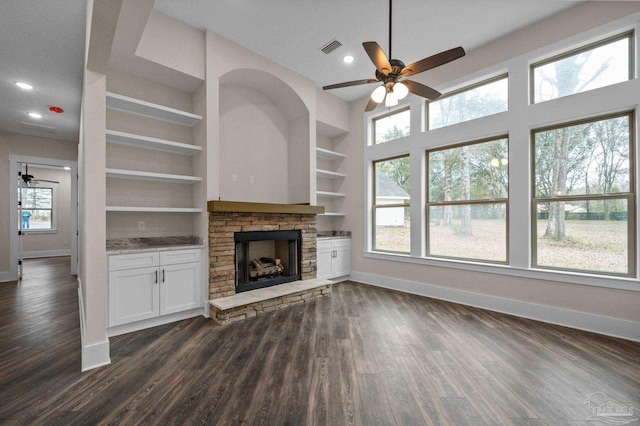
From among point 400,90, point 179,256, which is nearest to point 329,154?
point 400,90

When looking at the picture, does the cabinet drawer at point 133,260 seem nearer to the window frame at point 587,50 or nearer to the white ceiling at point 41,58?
the white ceiling at point 41,58

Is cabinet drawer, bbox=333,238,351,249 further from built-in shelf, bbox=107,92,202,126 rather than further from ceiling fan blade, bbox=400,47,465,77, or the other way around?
ceiling fan blade, bbox=400,47,465,77

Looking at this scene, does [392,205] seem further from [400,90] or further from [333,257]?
[400,90]

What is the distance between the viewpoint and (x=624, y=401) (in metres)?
1.88

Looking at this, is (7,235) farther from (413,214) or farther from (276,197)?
(413,214)

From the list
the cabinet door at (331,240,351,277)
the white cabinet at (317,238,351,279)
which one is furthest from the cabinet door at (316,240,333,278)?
the cabinet door at (331,240,351,277)

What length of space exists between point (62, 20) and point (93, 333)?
130 inches

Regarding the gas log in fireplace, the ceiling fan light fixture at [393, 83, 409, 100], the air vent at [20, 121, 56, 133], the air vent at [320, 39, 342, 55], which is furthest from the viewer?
the air vent at [20, 121, 56, 133]

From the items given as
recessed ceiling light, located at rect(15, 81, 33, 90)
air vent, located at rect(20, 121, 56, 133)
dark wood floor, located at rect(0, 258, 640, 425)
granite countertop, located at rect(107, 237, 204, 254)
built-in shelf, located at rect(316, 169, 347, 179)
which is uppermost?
recessed ceiling light, located at rect(15, 81, 33, 90)

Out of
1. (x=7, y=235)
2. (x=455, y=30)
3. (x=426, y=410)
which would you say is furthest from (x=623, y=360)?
(x=7, y=235)

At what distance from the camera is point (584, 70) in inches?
128

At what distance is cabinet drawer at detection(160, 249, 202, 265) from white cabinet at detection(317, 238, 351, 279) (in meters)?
2.23

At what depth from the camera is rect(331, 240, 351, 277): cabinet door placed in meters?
5.44

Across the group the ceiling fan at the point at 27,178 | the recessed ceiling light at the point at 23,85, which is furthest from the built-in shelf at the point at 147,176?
the ceiling fan at the point at 27,178
